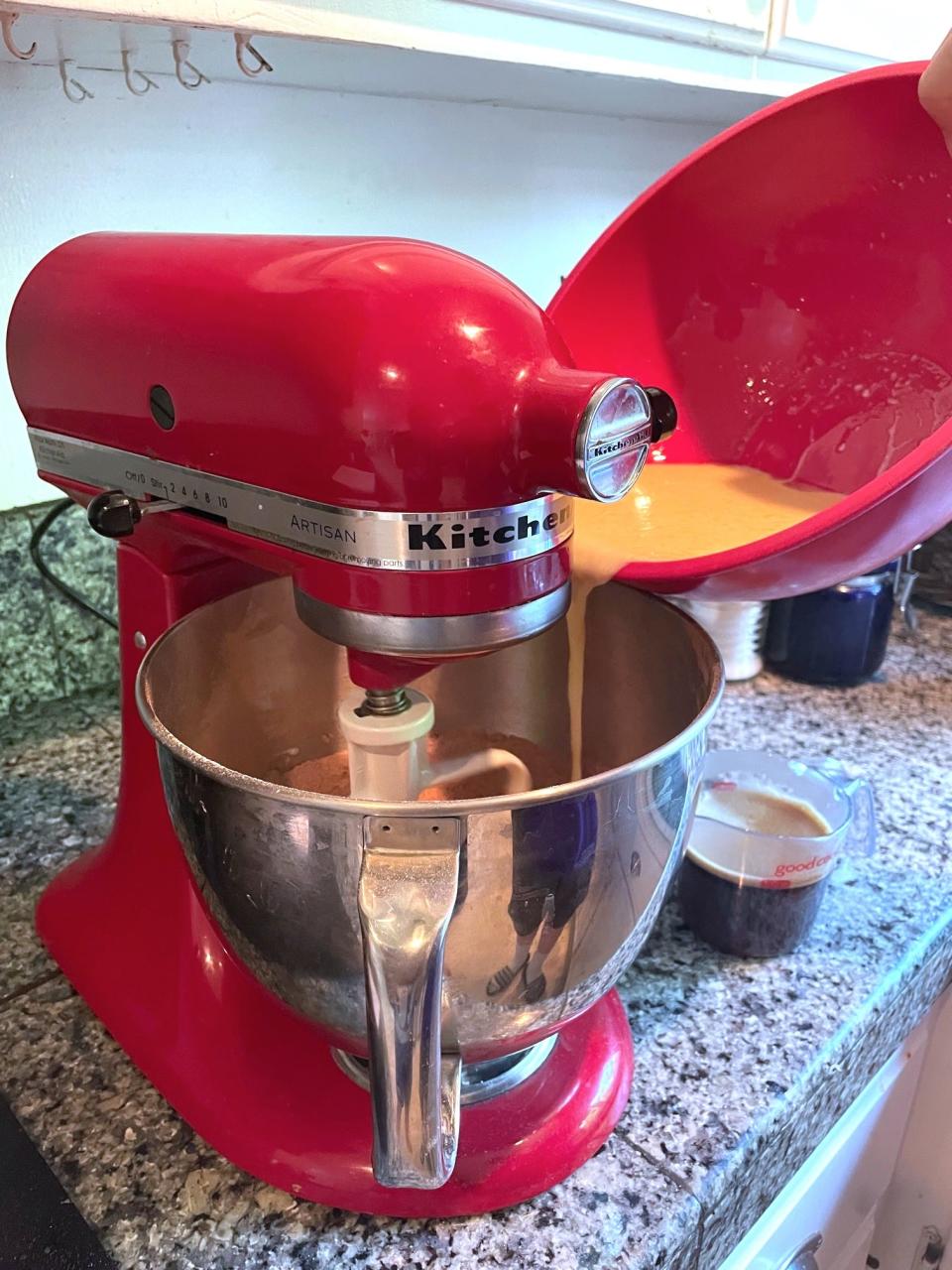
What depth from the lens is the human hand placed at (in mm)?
446

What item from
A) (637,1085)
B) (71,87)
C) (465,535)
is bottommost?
(637,1085)

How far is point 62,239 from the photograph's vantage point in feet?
2.39

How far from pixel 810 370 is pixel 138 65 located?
1.61 ft

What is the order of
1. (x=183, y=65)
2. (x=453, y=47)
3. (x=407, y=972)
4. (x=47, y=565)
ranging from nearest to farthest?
(x=407, y=972)
(x=453, y=47)
(x=183, y=65)
(x=47, y=565)

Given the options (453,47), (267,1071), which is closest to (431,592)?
(267,1071)

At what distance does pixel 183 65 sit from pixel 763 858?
645mm

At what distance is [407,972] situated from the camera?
332 millimetres

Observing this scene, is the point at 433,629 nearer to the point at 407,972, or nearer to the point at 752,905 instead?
the point at 407,972

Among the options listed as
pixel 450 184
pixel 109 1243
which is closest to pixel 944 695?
pixel 450 184

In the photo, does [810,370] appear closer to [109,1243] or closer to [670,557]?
[670,557]

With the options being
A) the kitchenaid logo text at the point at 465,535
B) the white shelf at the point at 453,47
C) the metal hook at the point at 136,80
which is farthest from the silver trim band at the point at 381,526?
the metal hook at the point at 136,80

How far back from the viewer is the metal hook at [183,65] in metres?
0.59

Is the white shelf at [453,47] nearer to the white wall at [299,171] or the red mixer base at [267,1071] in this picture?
the white wall at [299,171]

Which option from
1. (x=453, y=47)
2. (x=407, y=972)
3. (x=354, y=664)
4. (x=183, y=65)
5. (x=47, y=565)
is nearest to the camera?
(x=407, y=972)
